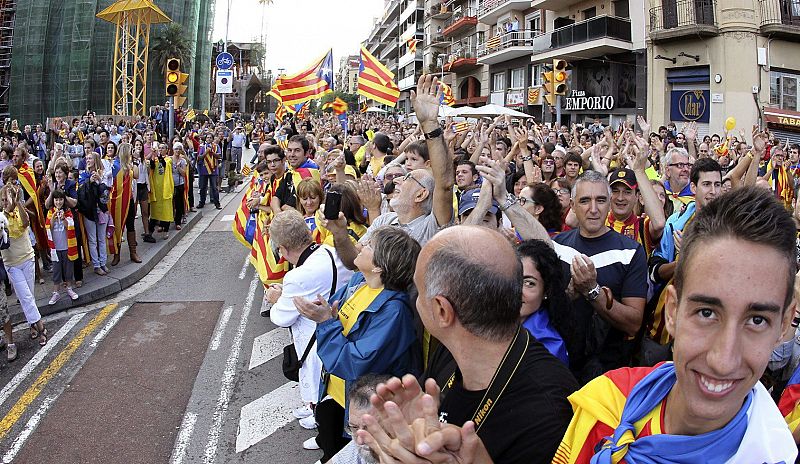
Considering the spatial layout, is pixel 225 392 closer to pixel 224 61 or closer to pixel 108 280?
pixel 108 280

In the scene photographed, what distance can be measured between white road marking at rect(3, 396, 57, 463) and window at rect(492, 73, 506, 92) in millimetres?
35880

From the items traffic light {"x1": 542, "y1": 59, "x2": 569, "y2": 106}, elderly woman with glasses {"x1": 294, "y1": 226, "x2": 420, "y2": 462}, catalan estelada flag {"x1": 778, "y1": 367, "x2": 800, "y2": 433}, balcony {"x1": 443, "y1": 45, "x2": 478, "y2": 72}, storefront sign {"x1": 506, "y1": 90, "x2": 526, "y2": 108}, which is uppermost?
balcony {"x1": 443, "y1": 45, "x2": 478, "y2": 72}

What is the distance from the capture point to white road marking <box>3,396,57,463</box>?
4551 mm

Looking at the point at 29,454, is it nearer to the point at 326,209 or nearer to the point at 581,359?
the point at 326,209

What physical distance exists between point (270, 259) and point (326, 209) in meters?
2.76

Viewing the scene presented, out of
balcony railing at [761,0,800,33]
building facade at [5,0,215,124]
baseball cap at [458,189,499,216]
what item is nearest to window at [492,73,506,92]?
balcony railing at [761,0,800,33]

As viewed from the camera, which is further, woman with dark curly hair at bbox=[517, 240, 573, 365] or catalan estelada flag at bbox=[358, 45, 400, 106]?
catalan estelada flag at bbox=[358, 45, 400, 106]

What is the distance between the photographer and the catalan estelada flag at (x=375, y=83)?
637 inches

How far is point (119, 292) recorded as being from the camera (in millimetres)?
8945

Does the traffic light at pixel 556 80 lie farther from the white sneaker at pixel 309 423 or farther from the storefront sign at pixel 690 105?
the storefront sign at pixel 690 105

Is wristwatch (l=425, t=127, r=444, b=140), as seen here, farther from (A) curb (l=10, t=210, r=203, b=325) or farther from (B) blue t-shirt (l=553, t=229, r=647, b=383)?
(A) curb (l=10, t=210, r=203, b=325)

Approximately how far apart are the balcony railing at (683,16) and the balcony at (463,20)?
21.8 metres

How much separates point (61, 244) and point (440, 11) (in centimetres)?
5291

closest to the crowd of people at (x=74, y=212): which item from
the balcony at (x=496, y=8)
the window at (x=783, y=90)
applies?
the window at (x=783, y=90)
